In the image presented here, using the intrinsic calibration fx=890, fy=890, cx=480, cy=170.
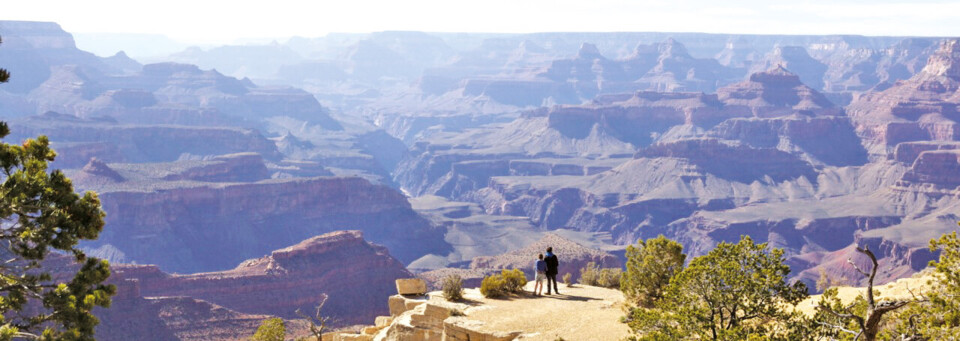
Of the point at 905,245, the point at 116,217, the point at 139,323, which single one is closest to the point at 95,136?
the point at 116,217

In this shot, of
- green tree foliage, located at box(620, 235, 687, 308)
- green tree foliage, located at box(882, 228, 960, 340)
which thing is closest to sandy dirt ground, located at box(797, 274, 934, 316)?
green tree foliage, located at box(620, 235, 687, 308)

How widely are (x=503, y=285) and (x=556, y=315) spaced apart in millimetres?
4398

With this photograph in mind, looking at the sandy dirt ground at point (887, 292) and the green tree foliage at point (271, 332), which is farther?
the green tree foliage at point (271, 332)

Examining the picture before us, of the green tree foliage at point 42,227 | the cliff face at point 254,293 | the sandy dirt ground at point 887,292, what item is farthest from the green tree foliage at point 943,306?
the cliff face at point 254,293

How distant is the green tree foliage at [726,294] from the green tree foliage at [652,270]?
7.21 m

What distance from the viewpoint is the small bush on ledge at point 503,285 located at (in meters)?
30.4

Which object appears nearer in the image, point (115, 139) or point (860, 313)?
point (860, 313)

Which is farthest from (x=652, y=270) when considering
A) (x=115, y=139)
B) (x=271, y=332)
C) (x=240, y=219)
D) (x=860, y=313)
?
(x=115, y=139)

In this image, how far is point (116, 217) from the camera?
11500 centimetres

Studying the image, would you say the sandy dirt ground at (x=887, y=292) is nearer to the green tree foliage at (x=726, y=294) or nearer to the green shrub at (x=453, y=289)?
the green tree foliage at (x=726, y=294)

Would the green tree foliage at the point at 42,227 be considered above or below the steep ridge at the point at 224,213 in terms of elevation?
above

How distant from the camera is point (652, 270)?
25828 millimetres

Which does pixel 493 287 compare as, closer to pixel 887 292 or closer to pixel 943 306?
pixel 887 292

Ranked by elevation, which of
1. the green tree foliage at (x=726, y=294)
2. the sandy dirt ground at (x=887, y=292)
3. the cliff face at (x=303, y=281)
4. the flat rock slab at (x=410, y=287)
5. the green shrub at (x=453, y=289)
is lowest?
the cliff face at (x=303, y=281)
